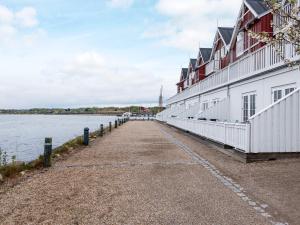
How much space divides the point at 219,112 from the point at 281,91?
881 centimetres

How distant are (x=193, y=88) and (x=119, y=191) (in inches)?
1214

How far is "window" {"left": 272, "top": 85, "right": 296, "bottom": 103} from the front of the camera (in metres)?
14.6

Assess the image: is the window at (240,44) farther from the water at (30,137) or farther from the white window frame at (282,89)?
the water at (30,137)

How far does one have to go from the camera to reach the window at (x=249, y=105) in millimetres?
19281

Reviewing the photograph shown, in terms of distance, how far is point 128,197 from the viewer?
720 centimetres

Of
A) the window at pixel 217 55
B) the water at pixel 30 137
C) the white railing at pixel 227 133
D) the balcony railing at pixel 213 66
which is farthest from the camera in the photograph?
the balcony railing at pixel 213 66

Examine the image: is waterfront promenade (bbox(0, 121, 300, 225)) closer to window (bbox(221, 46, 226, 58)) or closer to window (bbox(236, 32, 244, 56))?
window (bbox(236, 32, 244, 56))

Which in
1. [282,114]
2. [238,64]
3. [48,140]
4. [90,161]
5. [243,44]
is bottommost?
[90,161]

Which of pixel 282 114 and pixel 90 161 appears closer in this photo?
pixel 282 114

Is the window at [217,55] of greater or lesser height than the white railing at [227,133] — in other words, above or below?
above

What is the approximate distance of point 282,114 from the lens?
11688 millimetres

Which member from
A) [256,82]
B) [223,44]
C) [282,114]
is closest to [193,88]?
[223,44]

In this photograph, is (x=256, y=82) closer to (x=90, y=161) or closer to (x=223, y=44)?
(x=90, y=161)

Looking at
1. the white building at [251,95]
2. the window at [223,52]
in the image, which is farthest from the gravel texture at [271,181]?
the window at [223,52]
